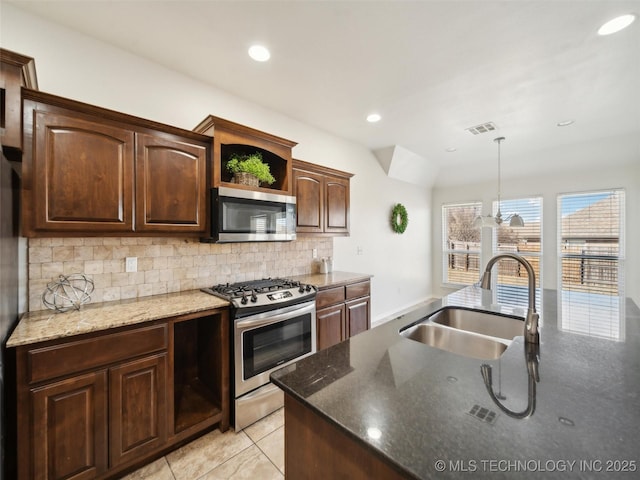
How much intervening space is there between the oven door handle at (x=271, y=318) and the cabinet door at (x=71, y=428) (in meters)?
0.82

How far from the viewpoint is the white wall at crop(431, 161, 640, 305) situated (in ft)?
13.3

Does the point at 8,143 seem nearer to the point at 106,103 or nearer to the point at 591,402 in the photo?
the point at 106,103

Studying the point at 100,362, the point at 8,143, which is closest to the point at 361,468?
the point at 100,362

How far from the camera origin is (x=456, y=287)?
5.88 meters

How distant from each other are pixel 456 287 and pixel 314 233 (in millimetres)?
4245

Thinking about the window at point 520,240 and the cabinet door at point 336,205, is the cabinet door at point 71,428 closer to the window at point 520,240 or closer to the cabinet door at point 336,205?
the cabinet door at point 336,205

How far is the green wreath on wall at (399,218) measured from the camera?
192 inches

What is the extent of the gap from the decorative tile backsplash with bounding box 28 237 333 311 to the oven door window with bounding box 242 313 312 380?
80 centimetres

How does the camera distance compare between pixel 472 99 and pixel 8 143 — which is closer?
pixel 8 143

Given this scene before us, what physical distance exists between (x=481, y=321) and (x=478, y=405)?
1.05 metres

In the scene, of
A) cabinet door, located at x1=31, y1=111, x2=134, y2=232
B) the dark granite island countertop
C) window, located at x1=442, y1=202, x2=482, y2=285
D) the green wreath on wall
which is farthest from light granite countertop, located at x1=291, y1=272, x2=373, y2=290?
window, located at x1=442, y1=202, x2=482, y2=285

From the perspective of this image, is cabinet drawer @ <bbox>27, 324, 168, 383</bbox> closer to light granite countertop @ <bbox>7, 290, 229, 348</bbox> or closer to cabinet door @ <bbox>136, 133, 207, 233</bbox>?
light granite countertop @ <bbox>7, 290, 229, 348</bbox>

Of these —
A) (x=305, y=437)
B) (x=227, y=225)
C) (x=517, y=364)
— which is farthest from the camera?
(x=227, y=225)

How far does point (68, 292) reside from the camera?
1.87m
